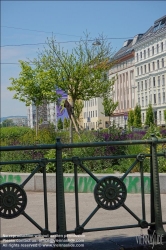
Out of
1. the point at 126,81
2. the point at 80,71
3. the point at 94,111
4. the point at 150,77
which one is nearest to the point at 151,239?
the point at 80,71

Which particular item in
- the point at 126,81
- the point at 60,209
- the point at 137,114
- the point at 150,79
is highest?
the point at 126,81

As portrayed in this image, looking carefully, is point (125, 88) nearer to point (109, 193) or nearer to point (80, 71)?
point (80, 71)

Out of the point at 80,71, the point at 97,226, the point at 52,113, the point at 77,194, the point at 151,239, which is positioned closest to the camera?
the point at 77,194

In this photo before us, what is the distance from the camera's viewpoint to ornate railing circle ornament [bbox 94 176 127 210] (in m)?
5.01

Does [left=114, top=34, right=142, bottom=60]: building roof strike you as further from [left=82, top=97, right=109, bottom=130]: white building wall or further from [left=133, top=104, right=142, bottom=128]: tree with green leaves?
[left=82, top=97, right=109, bottom=130]: white building wall

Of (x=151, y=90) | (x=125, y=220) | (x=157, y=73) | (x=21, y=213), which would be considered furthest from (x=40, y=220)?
(x=151, y=90)

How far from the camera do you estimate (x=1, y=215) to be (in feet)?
15.3

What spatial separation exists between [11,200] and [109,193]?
972mm

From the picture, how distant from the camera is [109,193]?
5.04 meters

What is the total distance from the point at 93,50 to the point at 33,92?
12.3 metres

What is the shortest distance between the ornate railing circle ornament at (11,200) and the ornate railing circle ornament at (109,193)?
2.42 feet

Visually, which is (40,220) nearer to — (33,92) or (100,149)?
(100,149)

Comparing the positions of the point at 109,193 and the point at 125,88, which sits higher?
the point at 125,88

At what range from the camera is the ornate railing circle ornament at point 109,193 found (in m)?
5.01
